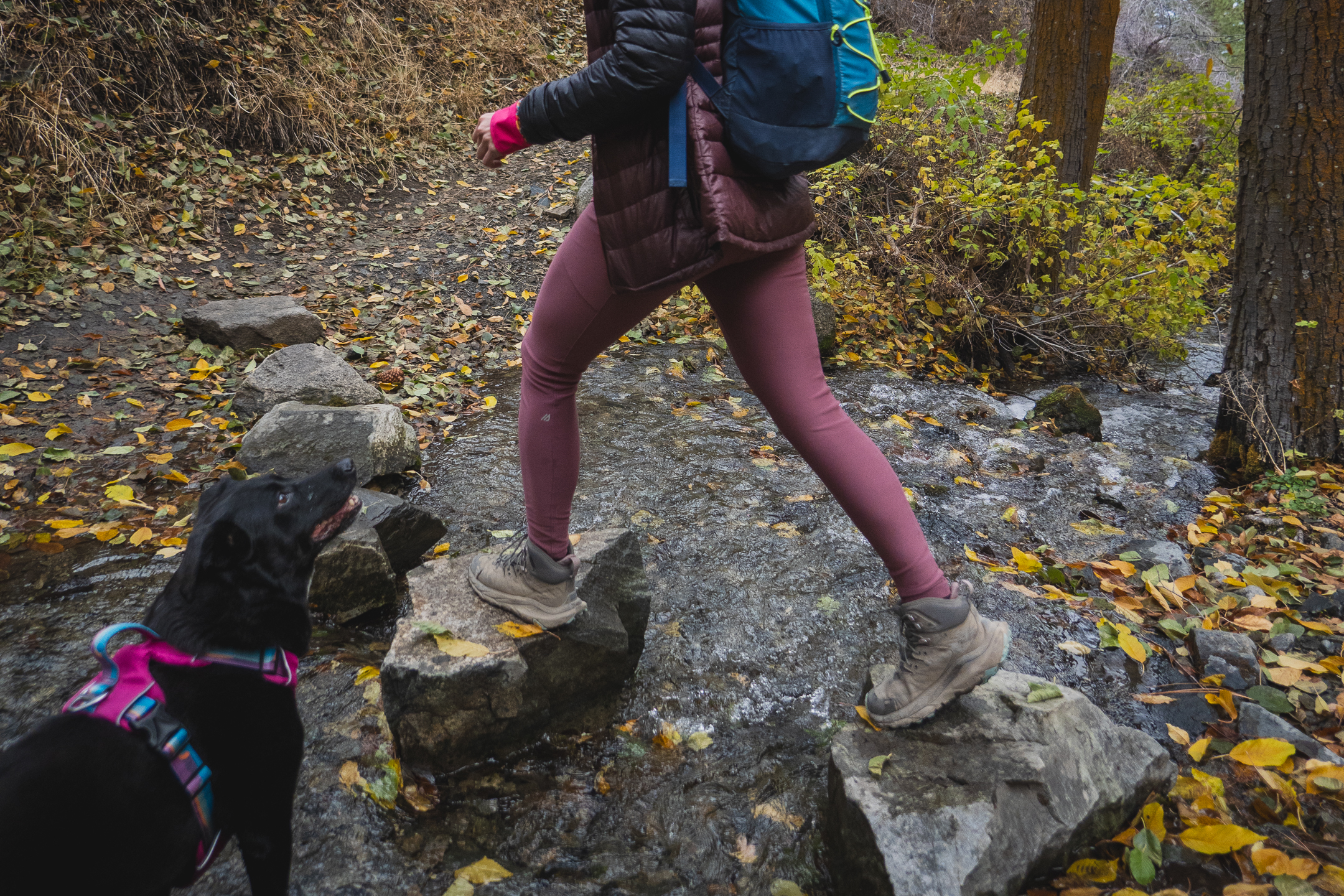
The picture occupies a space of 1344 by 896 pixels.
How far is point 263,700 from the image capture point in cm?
178

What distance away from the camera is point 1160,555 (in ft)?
10.5

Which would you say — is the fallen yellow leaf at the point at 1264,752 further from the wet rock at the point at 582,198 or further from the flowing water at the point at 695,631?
the wet rock at the point at 582,198

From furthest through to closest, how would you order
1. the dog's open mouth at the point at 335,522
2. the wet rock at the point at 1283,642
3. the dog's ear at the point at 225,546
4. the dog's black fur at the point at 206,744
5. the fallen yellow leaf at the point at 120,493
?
the fallen yellow leaf at the point at 120,493
the wet rock at the point at 1283,642
the dog's open mouth at the point at 335,522
the dog's ear at the point at 225,546
the dog's black fur at the point at 206,744

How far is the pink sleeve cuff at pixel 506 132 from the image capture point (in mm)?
1729

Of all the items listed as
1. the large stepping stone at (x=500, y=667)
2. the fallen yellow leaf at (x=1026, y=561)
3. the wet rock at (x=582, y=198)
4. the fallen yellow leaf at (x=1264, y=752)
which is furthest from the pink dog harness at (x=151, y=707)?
the wet rock at (x=582, y=198)

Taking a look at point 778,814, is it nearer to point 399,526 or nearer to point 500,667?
point 500,667

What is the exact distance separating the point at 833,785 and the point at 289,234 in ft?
23.9

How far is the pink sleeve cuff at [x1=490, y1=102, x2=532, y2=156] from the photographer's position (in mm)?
1729

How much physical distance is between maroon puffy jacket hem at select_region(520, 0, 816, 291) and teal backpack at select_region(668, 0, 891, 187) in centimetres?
3

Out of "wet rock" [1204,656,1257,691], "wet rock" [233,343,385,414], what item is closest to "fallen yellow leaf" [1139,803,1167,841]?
"wet rock" [1204,656,1257,691]

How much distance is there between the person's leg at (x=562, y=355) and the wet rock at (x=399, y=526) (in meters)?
1.20

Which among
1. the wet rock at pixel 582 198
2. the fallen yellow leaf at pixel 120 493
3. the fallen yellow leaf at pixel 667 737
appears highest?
the wet rock at pixel 582 198

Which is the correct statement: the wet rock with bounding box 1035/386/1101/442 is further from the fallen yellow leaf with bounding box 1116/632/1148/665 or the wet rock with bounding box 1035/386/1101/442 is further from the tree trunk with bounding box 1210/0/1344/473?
the fallen yellow leaf with bounding box 1116/632/1148/665

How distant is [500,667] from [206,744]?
0.76 metres
